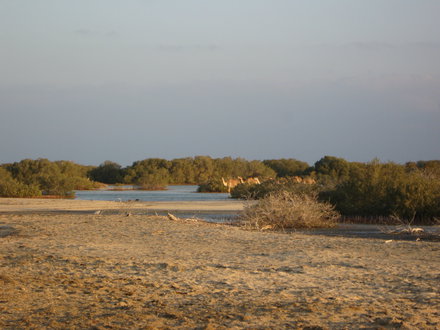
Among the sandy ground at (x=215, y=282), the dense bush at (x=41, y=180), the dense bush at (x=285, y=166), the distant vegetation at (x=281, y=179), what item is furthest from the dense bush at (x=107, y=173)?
the sandy ground at (x=215, y=282)

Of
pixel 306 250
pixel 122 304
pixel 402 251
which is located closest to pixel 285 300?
pixel 122 304

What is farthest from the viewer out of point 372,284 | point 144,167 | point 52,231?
point 144,167

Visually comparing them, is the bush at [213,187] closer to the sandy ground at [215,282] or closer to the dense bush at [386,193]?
the dense bush at [386,193]

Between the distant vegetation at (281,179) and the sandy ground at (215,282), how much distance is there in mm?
9276

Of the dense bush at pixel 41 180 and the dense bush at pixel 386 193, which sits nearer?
the dense bush at pixel 386 193

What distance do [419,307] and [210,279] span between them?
318cm

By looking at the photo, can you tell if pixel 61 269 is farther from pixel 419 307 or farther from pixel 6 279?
pixel 419 307

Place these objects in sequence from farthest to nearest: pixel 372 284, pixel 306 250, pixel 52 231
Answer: pixel 52 231 → pixel 306 250 → pixel 372 284

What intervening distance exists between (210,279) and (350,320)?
9.76 feet

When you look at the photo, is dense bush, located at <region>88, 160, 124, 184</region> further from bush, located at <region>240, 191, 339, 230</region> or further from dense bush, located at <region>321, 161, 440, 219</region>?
bush, located at <region>240, 191, 339, 230</region>

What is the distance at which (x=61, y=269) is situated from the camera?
10234mm

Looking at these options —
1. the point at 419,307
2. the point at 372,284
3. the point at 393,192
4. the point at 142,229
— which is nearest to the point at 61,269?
the point at 372,284

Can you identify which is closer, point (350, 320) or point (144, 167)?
point (350, 320)

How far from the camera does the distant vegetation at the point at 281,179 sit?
2378 centimetres
